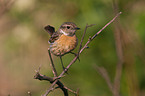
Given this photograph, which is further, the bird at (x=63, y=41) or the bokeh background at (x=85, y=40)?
the bokeh background at (x=85, y=40)

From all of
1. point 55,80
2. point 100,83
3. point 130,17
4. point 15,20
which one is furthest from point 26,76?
point 55,80

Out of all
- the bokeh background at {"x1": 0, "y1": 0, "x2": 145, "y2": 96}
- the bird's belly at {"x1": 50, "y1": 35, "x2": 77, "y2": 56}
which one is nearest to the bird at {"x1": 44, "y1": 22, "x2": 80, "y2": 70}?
the bird's belly at {"x1": 50, "y1": 35, "x2": 77, "y2": 56}

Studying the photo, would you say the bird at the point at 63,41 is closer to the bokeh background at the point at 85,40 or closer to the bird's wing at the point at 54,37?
the bird's wing at the point at 54,37

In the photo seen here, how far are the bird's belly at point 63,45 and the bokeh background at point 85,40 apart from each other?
1.07m

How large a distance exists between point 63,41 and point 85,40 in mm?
1792

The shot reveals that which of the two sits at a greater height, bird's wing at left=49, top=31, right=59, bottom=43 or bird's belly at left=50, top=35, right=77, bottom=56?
bird's wing at left=49, top=31, right=59, bottom=43

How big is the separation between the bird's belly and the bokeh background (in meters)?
1.07

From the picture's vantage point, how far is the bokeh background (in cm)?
518

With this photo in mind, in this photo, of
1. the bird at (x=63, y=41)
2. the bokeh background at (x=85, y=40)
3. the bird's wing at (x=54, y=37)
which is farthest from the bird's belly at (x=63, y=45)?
the bokeh background at (x=85, y=40)

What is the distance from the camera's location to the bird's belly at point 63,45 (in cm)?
341

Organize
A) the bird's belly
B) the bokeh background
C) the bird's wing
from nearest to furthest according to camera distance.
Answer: the bird's belly, the bird's wing, the bokeh background

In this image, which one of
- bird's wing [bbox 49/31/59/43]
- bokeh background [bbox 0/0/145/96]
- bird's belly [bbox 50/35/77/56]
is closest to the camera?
bird's belly [bbox 50/35/77/56]

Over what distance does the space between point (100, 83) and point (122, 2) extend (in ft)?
5.72

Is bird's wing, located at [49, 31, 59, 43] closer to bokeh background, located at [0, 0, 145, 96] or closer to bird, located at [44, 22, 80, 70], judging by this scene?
bird, located at [44, 22, 80, 70]
